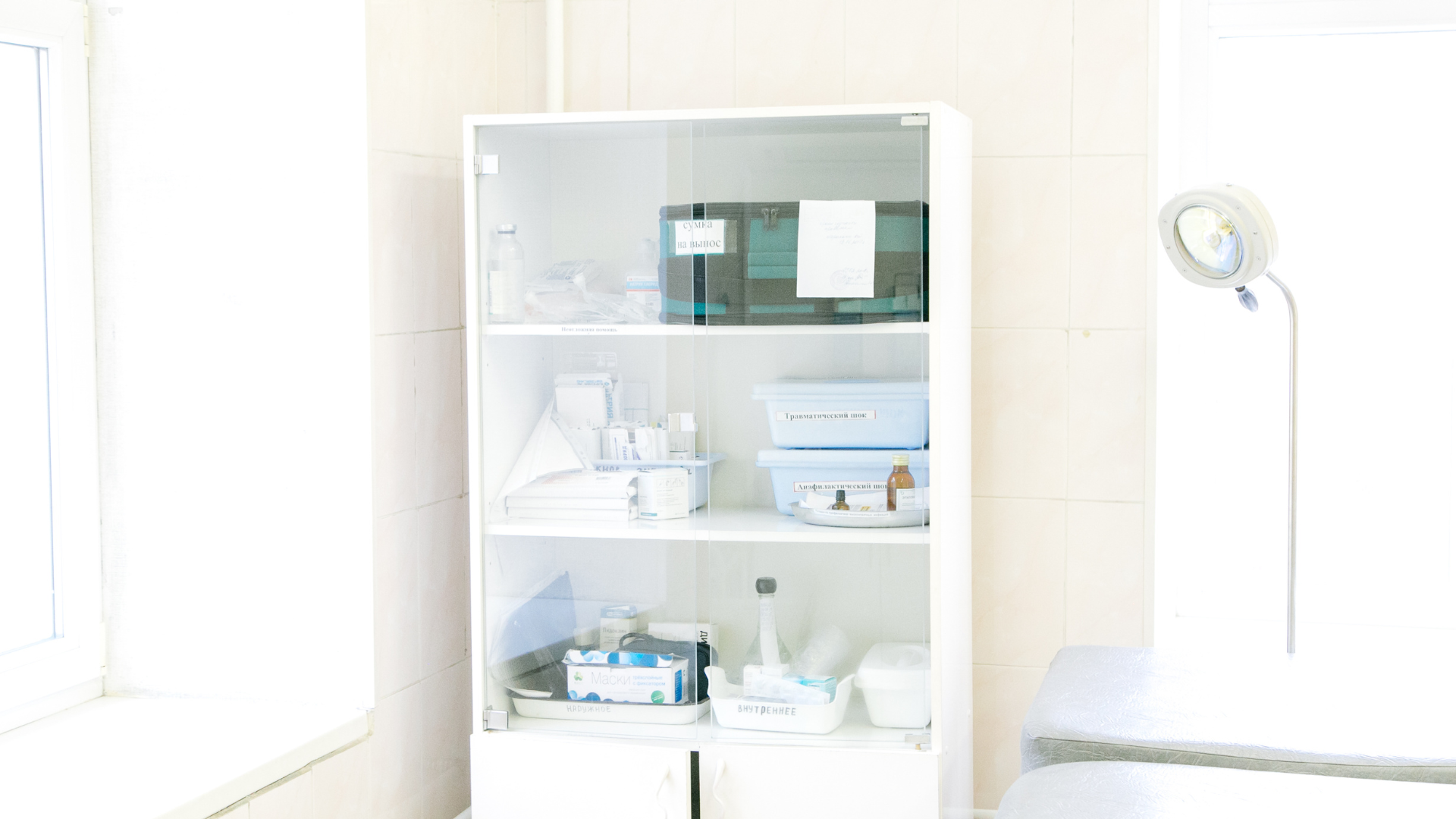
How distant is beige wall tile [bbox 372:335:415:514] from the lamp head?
1.40 metres

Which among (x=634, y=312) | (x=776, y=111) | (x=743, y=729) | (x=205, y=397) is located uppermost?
(x=776, y=111)

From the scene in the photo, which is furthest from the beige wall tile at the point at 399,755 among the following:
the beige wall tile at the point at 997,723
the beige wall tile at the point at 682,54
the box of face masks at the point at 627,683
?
the beige wall tile at the point at 682,54

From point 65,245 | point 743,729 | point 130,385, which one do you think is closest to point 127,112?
point 65,245

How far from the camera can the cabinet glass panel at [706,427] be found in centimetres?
206

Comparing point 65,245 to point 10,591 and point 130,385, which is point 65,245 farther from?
point 10,591

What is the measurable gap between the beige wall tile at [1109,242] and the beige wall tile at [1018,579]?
0.43 meters

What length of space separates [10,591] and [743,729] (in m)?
1.33

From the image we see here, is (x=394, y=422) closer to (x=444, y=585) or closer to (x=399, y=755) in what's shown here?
(x=444, y=585)

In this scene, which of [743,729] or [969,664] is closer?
[743,729]

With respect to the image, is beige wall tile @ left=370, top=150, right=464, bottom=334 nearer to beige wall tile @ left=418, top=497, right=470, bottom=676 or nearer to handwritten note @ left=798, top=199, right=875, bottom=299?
beige wall tile @ left=418, top=497, right=470, bottom=676

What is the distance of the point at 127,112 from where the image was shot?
6.79ft

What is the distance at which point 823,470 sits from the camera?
2.16 m

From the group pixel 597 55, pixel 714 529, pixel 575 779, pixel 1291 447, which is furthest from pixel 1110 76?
pixel 575 779

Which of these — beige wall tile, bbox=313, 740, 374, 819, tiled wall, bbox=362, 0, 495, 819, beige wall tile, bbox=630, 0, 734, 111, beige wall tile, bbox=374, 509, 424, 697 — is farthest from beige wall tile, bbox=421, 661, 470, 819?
beige wall tile, bbox=630, 0, 734, 111
